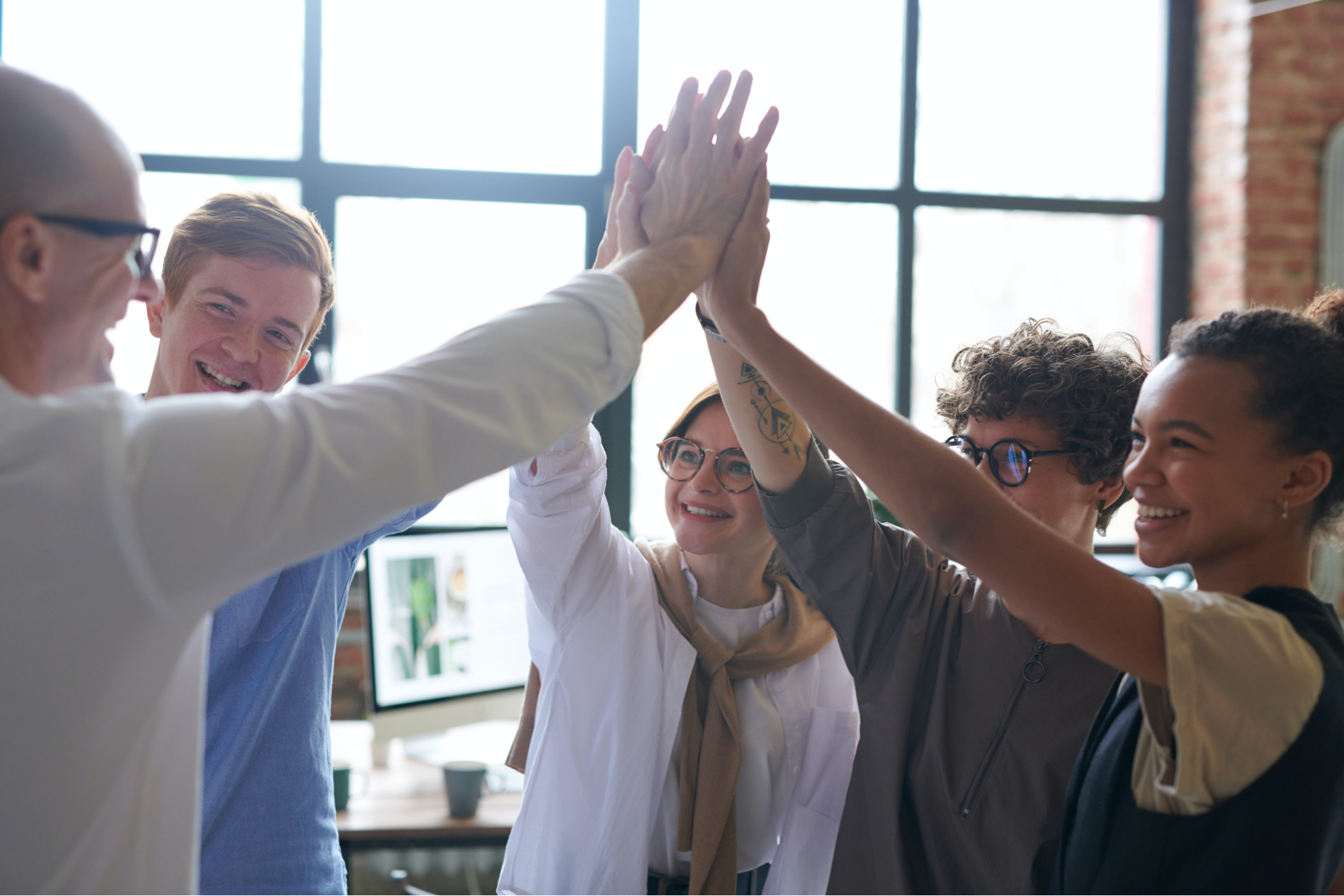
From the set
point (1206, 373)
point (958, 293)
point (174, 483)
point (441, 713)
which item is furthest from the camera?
point (958, 293)

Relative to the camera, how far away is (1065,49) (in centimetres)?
402

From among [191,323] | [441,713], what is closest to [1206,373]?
[191,323]

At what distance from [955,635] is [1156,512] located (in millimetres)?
369

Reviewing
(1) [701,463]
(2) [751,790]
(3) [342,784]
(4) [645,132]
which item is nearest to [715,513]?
(1) [701,463]

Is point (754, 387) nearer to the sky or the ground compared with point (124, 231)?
nearer to the ground

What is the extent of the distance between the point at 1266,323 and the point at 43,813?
1.19 metres

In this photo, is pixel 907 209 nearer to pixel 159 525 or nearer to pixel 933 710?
pixel 933 710

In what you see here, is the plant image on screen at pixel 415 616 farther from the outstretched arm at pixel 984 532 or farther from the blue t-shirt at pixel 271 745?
the outstretched arm at pixel 984 532

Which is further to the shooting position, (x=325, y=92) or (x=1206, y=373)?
(x=325, y=92)

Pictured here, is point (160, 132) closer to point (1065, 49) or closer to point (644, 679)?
point (644, 679)

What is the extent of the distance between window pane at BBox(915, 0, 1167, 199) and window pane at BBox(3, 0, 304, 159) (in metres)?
2.41

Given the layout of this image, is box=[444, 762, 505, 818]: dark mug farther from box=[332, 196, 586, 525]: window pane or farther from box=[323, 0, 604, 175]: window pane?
box=[323, 0, 604, 175]: window pane

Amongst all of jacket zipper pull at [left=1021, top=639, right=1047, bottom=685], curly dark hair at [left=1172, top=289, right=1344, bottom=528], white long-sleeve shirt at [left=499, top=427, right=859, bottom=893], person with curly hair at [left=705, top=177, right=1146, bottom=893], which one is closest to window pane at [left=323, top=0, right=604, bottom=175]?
white long-sleeve shirt at [left=499, top=427, right=859, bottom=893]

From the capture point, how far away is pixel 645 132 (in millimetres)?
3615
